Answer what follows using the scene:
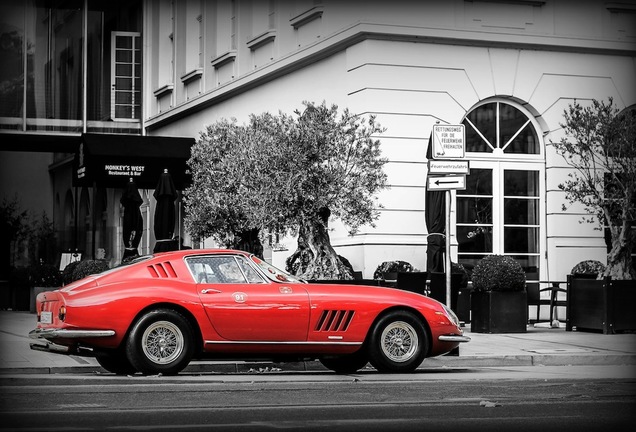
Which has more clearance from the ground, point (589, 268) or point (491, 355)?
point (589, 268)

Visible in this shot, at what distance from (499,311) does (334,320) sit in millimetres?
6667

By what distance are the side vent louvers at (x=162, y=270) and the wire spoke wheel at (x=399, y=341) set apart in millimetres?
2491

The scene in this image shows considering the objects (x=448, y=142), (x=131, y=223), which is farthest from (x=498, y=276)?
(x=131, y=223)

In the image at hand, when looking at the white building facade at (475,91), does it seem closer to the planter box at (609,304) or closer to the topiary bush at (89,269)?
the planter box at (609,304)

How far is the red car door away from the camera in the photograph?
39.6ft

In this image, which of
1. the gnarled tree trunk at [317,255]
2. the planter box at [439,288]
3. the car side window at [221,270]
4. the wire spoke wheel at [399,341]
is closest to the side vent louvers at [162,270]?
the car side window at [221,270]

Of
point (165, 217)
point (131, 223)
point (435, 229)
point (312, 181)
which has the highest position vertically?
point (312, 181)

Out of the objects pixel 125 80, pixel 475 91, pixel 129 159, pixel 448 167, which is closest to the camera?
pixel 448 167

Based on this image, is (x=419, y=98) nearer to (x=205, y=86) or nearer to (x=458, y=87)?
(x=458, y=87)

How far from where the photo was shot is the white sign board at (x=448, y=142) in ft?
51.5

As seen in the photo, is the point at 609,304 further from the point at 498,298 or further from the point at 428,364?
the point at 428,364

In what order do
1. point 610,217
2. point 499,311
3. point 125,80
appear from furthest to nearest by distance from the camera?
point 125,80, point 610,217, point 499,311

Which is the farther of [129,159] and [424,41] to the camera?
[129,159]

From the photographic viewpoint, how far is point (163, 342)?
11961 millimetres
